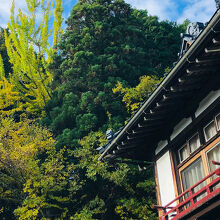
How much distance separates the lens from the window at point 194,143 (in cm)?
744

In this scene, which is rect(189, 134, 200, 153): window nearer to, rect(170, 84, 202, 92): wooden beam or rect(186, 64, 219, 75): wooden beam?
rect(170, 84, 202, 92): wooden beam

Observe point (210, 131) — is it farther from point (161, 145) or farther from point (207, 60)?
point (161, 145)

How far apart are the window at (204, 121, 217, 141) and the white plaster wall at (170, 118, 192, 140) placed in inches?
23.3

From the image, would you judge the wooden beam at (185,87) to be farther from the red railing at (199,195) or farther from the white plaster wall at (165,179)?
the white plaster wall at (165,179)

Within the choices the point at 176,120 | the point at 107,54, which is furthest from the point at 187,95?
the point at 107,54

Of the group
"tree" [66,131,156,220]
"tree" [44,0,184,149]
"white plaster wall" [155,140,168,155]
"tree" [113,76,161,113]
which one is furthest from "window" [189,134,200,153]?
"tree" [113,76,161,113]

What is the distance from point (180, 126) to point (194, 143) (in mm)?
610

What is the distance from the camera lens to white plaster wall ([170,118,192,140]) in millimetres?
7780

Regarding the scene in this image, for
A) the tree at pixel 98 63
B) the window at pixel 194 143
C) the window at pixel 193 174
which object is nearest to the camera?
the window at pixel 193 174

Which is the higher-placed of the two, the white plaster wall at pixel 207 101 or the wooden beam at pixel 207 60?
the wooden beam at pixel 207 60

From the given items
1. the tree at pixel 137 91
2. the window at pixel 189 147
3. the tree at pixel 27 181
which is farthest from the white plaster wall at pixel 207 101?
the tree at pixel 137 91

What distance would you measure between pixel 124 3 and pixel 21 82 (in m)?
9.97

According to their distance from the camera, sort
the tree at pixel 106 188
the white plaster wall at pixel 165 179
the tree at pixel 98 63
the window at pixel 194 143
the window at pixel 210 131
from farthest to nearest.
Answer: the tree at pixel 98 63, the tree at pixel 106 188, the white plaster wall at pixel 165 179, the window at pixel 194 143, the window at pixel 210 131

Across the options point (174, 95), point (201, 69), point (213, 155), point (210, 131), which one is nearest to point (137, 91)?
point (174, 95)
